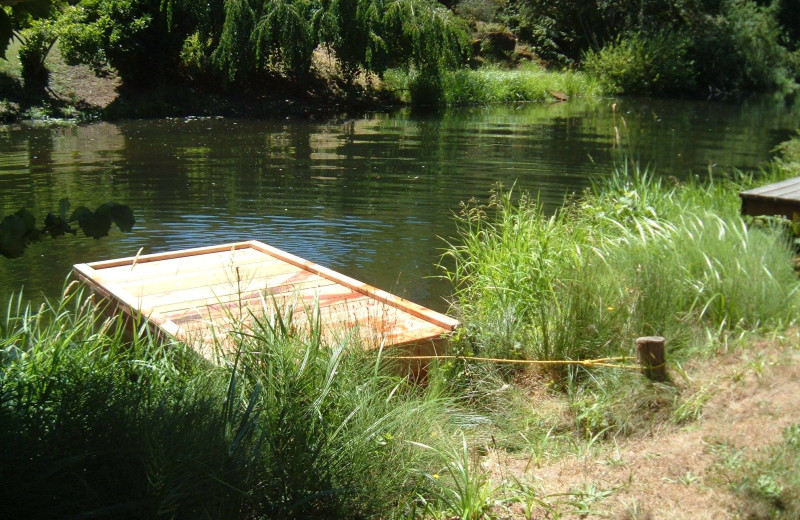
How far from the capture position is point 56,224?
2.14m

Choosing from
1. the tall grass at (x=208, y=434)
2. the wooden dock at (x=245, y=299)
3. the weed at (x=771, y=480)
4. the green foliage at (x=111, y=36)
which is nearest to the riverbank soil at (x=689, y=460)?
the weed at (x=771, y=480)

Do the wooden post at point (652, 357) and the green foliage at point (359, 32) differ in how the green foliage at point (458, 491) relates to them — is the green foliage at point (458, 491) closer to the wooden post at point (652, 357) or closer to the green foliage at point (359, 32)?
the wooden post at point (652, 357)

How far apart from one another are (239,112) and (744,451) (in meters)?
17.8

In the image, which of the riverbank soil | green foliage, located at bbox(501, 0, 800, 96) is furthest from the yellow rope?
green foliage, located at bbox(501, 0, 800, 96)

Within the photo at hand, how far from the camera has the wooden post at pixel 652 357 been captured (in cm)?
382

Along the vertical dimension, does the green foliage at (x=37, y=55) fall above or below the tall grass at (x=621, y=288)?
above

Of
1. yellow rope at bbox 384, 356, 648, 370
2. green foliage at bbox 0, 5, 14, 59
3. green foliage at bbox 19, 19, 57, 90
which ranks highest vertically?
green foliage at bbox 19, 19, 57, 90

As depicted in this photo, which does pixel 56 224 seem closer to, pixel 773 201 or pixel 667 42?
pixel 773 201

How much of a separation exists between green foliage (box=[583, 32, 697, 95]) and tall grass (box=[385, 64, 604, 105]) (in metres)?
0.69

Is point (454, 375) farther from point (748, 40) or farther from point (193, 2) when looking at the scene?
point (748, 40)

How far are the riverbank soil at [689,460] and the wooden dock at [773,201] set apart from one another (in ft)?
5.99

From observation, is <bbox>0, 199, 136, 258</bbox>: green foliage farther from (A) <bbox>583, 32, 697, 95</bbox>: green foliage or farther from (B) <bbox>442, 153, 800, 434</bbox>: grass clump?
(A) <bbox>583, 32, 697, 95</bbox>: green foliage

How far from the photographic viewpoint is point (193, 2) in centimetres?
1898

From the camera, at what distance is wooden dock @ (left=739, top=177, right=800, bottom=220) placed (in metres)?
5.58
